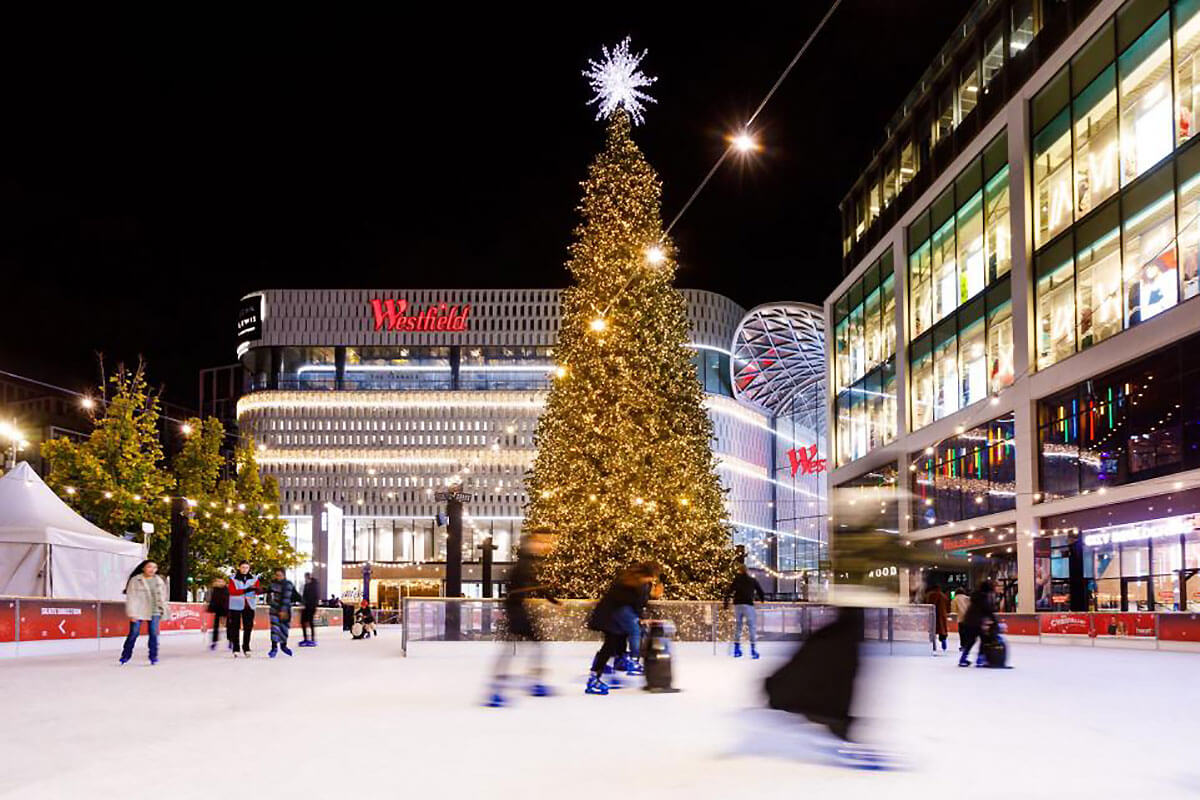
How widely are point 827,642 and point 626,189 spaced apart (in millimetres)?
23473

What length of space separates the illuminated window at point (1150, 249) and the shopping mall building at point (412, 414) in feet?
214

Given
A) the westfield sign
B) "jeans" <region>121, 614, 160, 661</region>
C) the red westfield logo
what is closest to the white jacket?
"jeans" <region>121, 614, 160, 661</region>

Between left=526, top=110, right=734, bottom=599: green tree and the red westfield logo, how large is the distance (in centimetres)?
6562

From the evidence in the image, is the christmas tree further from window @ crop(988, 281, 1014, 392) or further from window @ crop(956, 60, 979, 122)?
window @ crop(956, 60, 979, 122)

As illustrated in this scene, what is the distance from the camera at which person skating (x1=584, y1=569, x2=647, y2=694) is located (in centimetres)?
1159

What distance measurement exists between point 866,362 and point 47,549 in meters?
31.1

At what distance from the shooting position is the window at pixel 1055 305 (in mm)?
28906

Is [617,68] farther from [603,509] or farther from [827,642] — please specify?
[827,642]

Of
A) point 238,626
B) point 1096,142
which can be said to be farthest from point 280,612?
point 1096,142

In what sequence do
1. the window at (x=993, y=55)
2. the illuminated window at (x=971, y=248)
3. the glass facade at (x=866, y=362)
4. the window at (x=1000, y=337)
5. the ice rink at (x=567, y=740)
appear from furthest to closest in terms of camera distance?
the glass facade at (x=866, y=362)
the illuminated window at (x=971, y=248)
the window at (x=993, y=55)
the window at (x=1000, y=337)
the ice rink at (x=567, y=740)

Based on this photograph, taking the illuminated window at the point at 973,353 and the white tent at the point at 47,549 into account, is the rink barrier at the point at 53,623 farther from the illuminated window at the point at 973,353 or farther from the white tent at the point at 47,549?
the illuminated window at the point at 973,353

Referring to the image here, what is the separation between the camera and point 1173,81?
24469mm

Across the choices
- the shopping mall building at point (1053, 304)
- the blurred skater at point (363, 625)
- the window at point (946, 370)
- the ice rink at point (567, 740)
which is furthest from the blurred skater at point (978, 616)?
the blurred skater at point (363, 625)

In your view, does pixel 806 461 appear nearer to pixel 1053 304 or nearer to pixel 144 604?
pixel 1053 304
